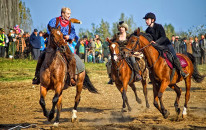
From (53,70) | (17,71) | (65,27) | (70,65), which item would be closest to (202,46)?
(17,71)

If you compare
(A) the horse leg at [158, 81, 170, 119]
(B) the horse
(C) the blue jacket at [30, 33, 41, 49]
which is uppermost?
(C) the blue jacket at [30, 33, 41, 49]

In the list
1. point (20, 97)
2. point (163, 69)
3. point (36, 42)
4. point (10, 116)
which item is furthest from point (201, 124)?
point (36, 42)

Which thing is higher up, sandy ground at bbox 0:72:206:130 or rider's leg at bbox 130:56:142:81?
rider's leg at bbox 130:56:142:81

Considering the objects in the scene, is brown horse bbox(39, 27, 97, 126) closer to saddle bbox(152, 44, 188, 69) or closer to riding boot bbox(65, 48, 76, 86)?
riding boot bbox(65, 48, 76, 86)

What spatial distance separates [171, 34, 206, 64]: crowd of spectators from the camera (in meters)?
28.8

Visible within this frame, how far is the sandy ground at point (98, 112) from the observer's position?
823 cm

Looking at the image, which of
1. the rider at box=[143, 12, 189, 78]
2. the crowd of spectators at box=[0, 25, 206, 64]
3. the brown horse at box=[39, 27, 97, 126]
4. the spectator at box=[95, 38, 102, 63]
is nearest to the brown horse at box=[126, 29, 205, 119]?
the rider at box=[143, 12, 189, 78]

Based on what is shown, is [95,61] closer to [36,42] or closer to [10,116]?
[36,42]

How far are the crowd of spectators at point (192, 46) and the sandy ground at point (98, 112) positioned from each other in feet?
42.8

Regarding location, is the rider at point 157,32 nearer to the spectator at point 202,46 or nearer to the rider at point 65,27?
the rider at point 65,27

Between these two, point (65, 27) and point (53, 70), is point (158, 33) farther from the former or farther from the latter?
point (53, 70)

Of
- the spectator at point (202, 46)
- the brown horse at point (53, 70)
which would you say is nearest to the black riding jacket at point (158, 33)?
the brown horse at point (53, 70)

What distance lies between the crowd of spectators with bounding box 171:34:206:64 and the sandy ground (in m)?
13.1

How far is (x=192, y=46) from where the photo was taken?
30031mm
